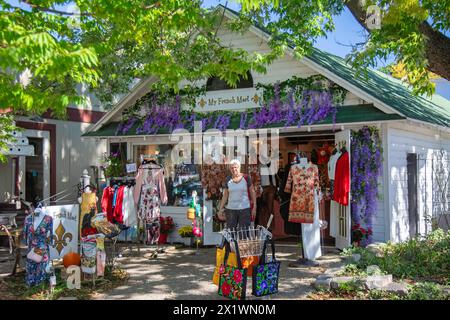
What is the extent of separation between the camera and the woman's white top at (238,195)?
8156 mm

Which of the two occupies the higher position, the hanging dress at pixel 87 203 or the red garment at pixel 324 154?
the red garment at pixel 324 154

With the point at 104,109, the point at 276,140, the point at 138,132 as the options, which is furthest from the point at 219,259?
the point at 104,109

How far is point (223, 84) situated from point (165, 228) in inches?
141

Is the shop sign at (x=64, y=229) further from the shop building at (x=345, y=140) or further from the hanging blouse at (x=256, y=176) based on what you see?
the hanging blouse at (x=256, y=176)

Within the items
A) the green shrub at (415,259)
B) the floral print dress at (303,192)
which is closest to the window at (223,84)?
the floral print dress at (303,192)

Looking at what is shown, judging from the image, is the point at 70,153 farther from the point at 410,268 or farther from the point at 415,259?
the point at 410,268

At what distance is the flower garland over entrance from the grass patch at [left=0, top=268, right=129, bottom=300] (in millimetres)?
4404

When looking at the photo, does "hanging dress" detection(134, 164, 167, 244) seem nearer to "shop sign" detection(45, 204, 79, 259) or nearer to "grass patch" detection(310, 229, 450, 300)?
"shop sign" detection(45, 204, 79, 259)

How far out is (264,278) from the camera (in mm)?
6090

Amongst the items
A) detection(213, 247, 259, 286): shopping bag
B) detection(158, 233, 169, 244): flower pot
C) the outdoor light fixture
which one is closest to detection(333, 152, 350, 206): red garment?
detection(213, 247, 259, 286): shopping bag

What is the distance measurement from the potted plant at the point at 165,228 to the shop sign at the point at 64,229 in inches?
125

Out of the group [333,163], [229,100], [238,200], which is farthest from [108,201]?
[333,163]

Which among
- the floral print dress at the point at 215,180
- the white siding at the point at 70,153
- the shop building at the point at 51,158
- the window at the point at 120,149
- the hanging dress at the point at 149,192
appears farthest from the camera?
the white siding at the point at 70,153
